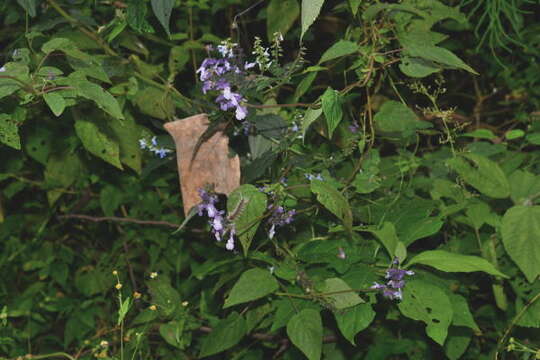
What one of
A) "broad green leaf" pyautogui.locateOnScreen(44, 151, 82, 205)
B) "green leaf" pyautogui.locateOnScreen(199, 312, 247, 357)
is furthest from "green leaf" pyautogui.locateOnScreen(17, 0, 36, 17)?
"green leaf" pyautogui.locateOnScreen(199, 312, 247, 357)

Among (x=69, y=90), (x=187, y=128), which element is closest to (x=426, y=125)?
(x=187, y=128)

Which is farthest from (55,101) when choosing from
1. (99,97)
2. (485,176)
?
(485,176)

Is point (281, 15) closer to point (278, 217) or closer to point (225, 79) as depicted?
point (225, 79)

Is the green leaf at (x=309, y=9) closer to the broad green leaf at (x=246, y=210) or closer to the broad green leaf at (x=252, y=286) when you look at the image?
the broad green leaf at (x=246, y=210)

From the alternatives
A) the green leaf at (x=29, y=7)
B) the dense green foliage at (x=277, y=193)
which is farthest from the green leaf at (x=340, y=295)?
the green leaf at (x=29, y=7)

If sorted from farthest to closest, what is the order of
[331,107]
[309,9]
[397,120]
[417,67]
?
[397,120]
[417,67]
[331,107]
[309,9]

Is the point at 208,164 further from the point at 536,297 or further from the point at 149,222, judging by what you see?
the point at 536,297
